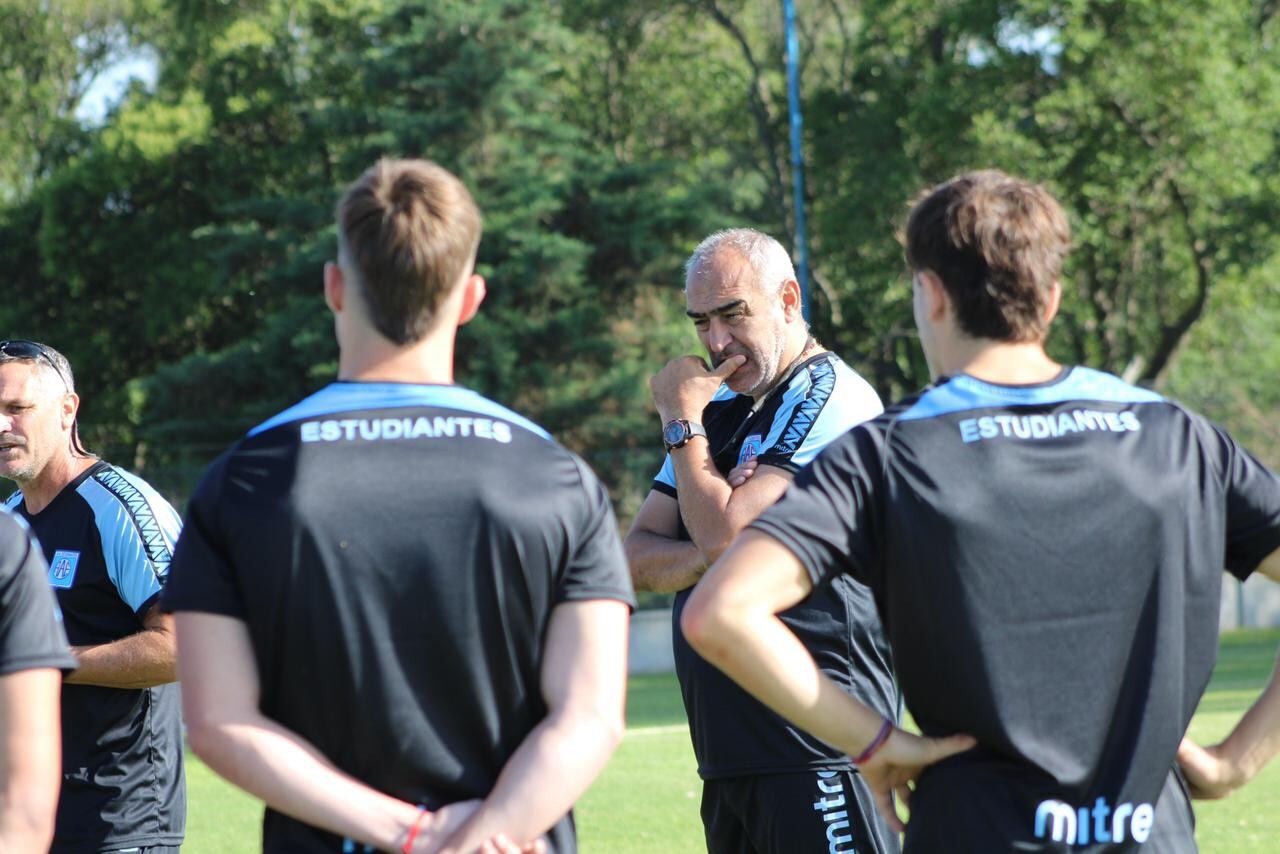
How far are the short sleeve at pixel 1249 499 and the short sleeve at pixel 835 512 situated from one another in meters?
0.72

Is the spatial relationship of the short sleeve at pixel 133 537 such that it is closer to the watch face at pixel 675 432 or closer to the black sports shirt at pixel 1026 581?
the watch face at pixel 675 432

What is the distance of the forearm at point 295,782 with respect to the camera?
9.13ft

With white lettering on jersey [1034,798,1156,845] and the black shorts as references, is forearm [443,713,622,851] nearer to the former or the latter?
white lettering on jersey [1034,798,1156,845]

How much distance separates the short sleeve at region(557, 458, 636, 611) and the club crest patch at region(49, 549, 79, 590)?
2440mm

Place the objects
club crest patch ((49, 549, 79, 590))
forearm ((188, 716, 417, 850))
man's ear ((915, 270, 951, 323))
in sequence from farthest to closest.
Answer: club crest patch ((49, 549, 79, 590)), man's ear ((915, 270, 951, 323)), forearm ((188, 716, 417, 850))

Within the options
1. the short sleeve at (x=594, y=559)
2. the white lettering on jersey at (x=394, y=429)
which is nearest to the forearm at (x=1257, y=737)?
the short sleeve at (x=594, y=559)

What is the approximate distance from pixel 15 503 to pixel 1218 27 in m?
28.6

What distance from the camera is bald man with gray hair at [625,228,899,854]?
4.51m

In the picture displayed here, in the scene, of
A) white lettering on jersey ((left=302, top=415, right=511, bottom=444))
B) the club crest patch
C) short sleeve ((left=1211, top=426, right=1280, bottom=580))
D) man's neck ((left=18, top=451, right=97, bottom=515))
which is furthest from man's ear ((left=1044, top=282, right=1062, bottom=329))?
man's neck ((left=18, top=451, right=97, bottom=515))

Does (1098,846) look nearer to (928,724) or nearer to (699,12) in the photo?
(928,724)

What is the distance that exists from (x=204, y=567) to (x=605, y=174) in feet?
104

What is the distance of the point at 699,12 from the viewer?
38.2 metres

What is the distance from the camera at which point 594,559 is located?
296cm

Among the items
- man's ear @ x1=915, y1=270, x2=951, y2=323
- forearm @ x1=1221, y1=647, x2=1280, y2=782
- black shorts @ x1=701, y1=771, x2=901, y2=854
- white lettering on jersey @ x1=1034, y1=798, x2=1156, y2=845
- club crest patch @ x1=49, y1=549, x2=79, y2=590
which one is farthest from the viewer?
club crest patch @ x1=49, y1=549, x2=79, y2=590
